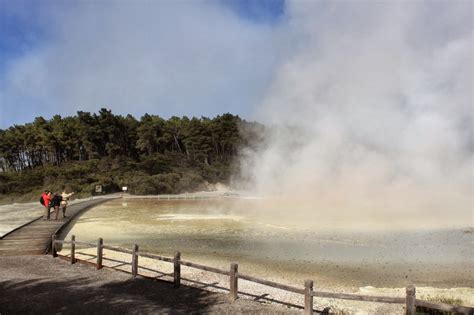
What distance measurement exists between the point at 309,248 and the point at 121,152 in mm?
68036

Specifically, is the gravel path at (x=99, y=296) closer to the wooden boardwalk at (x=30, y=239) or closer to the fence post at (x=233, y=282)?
the fence post at (x=233, y=282)

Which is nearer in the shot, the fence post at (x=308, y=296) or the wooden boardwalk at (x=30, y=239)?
the fence post at (x=308, y=296)

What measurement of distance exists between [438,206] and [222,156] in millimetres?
57662

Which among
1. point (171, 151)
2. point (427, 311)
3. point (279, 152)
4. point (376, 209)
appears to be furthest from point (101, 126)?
point (427, 311)

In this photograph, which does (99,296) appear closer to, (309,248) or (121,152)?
(309,248)

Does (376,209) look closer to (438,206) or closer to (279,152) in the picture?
(438,206)

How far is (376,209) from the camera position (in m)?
32.3

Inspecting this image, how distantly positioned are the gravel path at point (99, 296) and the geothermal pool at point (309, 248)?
12.7 feet

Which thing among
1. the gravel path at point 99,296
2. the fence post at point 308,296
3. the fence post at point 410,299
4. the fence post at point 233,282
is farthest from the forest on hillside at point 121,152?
the fence post at point 410,299

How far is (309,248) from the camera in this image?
17453 mm

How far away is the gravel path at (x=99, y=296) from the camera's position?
27.8 feet

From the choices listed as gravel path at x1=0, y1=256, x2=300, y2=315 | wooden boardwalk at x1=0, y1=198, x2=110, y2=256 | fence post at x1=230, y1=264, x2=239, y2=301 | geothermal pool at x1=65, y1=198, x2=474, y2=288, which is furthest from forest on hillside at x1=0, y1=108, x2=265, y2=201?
fence post at x1=230, y1=264, x2=239, y2=301

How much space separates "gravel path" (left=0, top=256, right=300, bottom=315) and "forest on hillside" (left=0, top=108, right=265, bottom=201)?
145 feet

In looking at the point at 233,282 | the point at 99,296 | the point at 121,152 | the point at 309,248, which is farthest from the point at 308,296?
the point at 121,152
